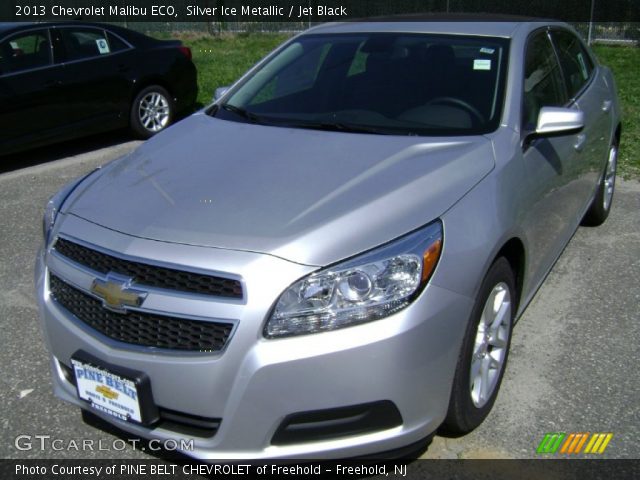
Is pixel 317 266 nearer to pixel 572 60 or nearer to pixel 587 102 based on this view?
pixel 587 102

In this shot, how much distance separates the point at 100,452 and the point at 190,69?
6986 millimetres

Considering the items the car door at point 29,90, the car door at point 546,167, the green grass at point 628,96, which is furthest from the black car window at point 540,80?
the car door at point 29,90

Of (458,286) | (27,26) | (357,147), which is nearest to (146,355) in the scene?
(458,286)

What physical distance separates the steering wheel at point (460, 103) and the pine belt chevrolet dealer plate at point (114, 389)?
1929mm

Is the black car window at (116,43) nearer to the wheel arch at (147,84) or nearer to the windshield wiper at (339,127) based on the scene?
the wheel arch at (147,84)

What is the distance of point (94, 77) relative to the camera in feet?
26.3

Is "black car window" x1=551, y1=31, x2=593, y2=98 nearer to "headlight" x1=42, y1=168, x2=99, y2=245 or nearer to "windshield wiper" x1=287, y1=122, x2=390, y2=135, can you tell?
"windshield wiper" x1=287, y1=122, x2=390, y2=135

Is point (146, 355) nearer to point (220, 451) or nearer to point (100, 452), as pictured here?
point (220, 451)

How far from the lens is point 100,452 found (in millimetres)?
2980

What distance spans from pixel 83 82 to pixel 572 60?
5.41 m

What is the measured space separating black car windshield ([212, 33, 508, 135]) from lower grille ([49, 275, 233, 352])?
1403mm
